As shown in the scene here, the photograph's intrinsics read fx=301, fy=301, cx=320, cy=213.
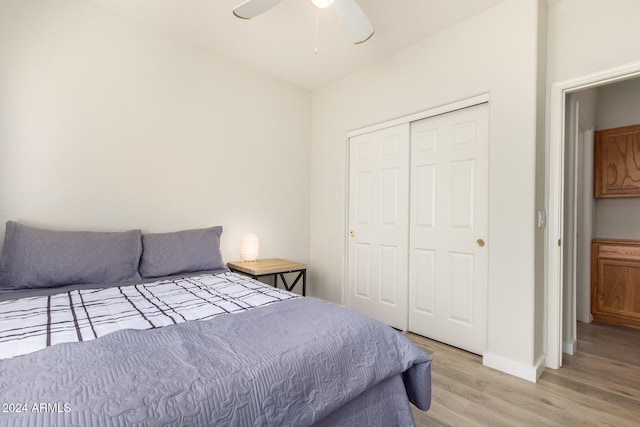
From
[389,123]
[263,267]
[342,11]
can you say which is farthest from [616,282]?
[342,11]

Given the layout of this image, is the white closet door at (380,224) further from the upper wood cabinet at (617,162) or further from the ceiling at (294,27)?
the upper wood cabinet at (617,162)

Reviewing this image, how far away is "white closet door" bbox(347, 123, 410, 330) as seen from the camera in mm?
2848

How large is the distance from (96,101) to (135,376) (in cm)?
230

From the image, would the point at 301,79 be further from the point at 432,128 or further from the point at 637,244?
the point at 637,244

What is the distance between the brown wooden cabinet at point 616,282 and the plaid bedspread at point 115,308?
134 inches

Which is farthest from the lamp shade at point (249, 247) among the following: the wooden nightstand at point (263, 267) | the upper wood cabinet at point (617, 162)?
the upper wood cabinet at point (617, 162)

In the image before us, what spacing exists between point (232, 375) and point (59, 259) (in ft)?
5.47

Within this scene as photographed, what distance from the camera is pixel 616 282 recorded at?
3.04m

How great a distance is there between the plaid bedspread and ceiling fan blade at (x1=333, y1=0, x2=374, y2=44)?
1645mm

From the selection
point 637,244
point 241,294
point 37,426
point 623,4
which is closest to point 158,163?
point 241,294

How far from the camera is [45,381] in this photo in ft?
2.51

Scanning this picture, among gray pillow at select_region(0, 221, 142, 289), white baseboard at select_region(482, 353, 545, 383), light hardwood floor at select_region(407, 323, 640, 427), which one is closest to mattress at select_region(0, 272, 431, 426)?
gray pillow at select_region(0, 221, 142, 289)

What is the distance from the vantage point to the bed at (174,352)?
74 cm

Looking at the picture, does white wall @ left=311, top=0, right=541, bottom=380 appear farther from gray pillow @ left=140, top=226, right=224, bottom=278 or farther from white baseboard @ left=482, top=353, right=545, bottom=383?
gray pillow @ left=140, top=226, right=224, bottom=278
